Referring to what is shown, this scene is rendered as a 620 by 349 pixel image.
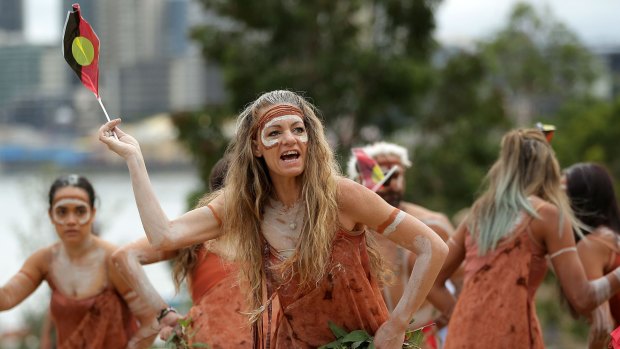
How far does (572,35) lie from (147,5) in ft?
363

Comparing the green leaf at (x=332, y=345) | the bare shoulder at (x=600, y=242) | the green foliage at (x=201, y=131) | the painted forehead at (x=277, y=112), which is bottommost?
the green foliage at (x=201, y=131)

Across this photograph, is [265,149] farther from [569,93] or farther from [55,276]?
[569,93]

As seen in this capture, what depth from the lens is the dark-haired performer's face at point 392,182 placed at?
830 cm

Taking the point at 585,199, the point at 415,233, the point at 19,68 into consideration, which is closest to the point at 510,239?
the point at 585,199

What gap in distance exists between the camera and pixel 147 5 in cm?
16712

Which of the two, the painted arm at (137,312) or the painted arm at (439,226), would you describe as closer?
the painted arm at (137,312)

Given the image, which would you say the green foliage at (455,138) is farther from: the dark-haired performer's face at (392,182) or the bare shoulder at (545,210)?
the bare shoulder at (545,210)

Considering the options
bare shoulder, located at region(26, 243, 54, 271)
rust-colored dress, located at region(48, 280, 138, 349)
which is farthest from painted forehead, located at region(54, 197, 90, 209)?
rust-colored dress, located at region(48, 280, 138, 349)

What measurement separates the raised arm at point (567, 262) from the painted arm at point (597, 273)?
29 centimetres

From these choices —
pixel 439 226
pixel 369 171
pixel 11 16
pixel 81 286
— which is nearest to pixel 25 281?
pixel 81 286

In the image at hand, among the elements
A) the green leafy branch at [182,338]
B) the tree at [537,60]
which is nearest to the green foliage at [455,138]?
the green leafy branch at [182,338]

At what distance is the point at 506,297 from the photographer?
695 centimetres

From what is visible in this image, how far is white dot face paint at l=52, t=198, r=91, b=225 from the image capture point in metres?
7.67

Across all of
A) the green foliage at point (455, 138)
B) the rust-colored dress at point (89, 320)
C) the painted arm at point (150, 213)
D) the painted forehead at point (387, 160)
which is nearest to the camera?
the painted arm at point (150, 213)
